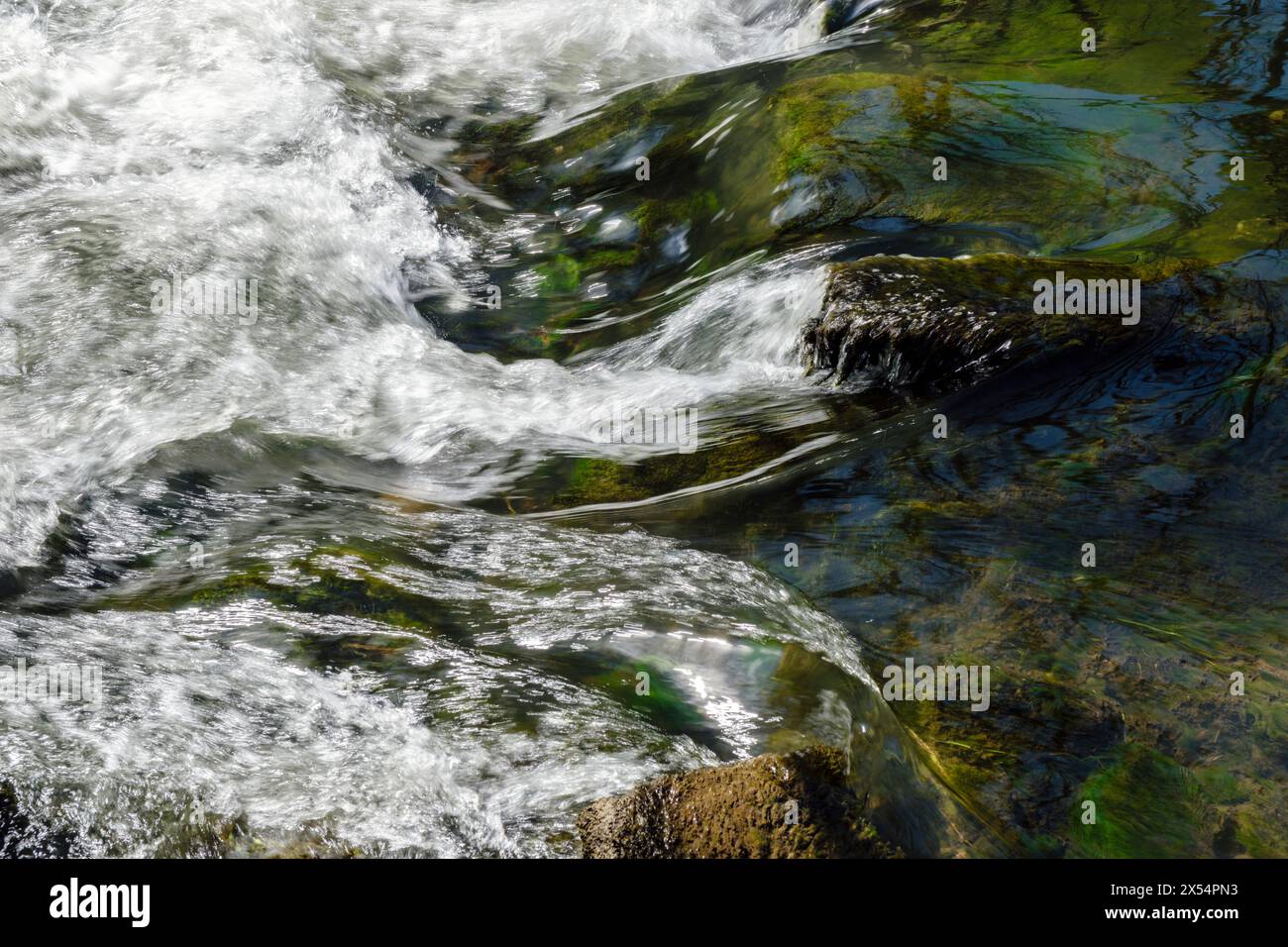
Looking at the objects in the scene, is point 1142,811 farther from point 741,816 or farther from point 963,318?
point 963,318

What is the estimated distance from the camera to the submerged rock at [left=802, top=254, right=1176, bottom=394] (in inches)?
189

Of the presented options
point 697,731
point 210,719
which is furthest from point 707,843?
point 210,719

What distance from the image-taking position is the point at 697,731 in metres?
3.46

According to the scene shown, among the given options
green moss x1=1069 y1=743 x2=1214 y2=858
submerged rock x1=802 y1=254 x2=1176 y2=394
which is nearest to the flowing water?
green moss x1=1069 y1=743 x2=1214 y2=858

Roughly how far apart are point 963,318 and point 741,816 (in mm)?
2568

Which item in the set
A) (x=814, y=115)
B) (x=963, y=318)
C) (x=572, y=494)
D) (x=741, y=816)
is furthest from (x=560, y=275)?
(x=741, y=816)

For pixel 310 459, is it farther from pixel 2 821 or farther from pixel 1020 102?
pixel 1020 102

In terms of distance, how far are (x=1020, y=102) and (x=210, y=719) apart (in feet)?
17.8

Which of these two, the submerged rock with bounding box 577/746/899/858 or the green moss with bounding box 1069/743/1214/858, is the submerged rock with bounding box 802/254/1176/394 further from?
the submerged rock with bounding box 577/746/899/858

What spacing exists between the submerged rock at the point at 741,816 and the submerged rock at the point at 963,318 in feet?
7.02

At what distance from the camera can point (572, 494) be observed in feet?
16.0

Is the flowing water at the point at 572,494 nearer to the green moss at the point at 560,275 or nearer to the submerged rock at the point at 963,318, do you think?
the green moss at the point at 560,275
